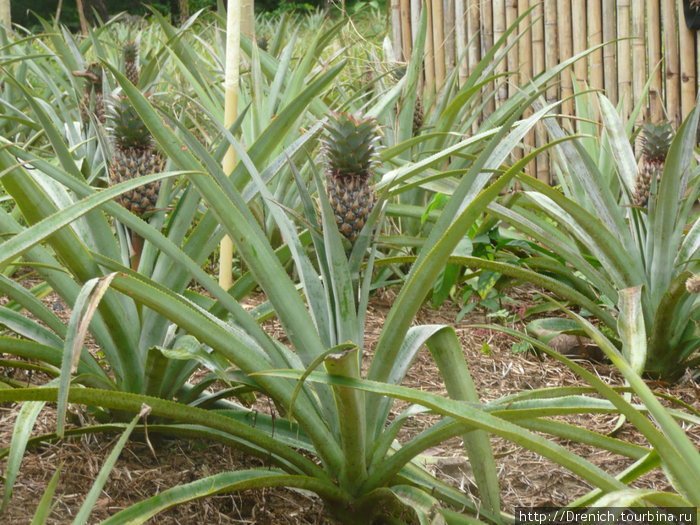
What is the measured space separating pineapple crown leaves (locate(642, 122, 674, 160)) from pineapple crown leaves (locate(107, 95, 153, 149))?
4.44 ft

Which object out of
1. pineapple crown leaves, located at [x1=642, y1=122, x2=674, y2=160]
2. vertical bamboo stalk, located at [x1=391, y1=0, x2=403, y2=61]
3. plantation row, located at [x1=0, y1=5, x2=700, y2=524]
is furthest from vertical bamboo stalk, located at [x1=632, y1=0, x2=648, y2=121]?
plantation row, located at [x1=0, y1=5, x2=700, y2=524]

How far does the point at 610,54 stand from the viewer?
366cm

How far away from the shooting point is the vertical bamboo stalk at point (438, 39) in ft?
14.7

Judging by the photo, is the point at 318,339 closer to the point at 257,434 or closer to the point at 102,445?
the point at 257,434

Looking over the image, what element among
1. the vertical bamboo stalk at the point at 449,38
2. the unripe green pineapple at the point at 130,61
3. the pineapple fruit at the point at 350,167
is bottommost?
the pineapple fruit at the point at 350,167

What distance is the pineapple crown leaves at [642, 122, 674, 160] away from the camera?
1907 mm

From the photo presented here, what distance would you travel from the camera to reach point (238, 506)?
1.24 metres

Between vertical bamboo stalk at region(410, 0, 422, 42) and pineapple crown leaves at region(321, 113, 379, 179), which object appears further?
vertical bamboo stalk at region(410, 0, 422, 42)

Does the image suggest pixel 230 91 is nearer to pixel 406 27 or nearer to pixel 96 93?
pixel 96 93

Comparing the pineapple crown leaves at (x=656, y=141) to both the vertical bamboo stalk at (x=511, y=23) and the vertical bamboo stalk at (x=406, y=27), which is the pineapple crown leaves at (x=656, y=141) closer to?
the vertical bamboo stalk at (x=511, y=23)

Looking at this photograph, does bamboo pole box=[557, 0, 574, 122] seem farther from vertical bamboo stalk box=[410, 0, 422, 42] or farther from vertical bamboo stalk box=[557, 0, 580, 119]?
vertical bamboo stalk box=[410, 0, 422, 42]

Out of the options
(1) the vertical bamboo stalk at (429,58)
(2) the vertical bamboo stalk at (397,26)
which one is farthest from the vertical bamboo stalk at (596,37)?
(2) the vertical bamboo stalk at (397,26)

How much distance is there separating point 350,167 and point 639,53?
297 centimetres

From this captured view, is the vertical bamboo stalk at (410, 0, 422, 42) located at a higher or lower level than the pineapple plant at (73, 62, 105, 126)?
higher
